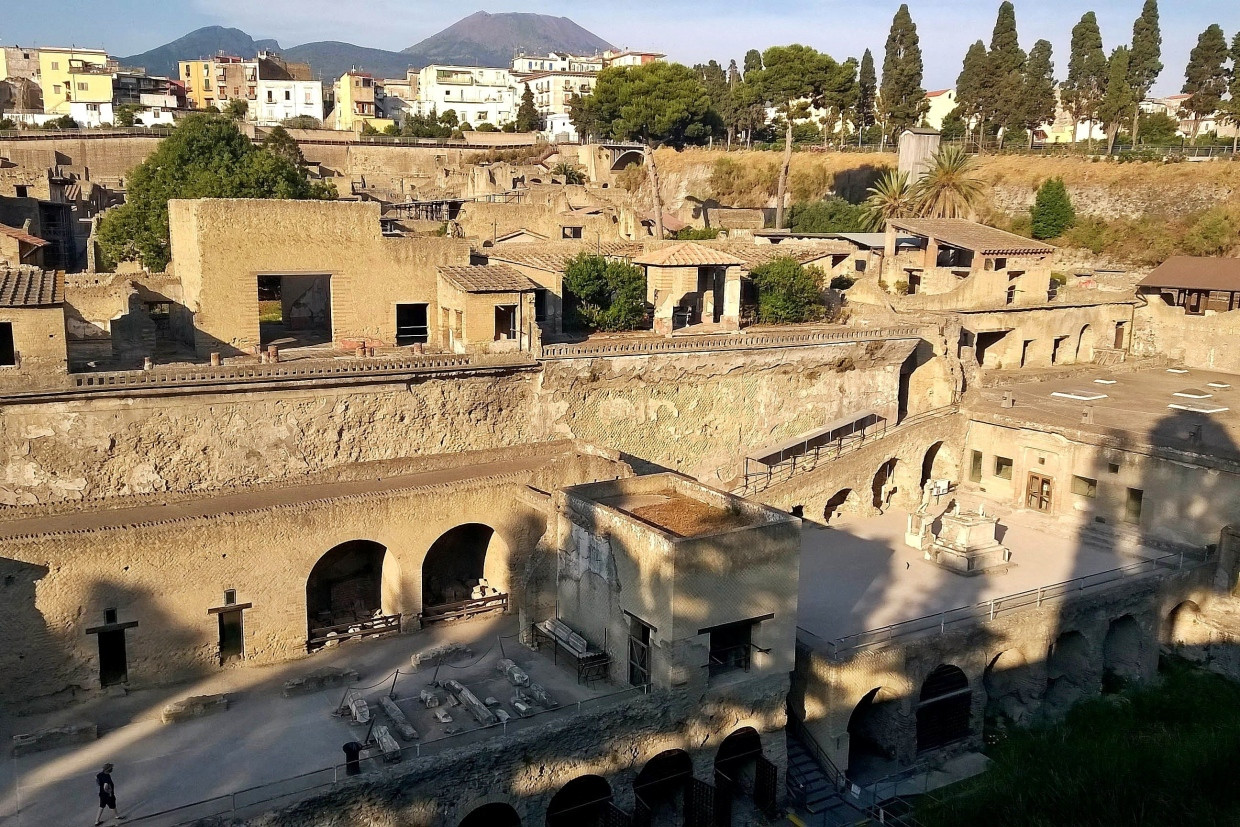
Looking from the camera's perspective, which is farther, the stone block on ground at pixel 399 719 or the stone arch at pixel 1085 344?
the stone arch at pixel 1085 344

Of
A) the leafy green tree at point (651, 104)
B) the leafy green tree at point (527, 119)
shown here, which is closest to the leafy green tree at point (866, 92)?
the leafy green tree at point (651, 104)

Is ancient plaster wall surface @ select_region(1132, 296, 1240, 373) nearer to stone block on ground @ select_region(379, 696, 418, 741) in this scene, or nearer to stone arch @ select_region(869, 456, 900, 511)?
stone arch @ select_region(869, 456, 900, 511)

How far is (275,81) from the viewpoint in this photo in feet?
321

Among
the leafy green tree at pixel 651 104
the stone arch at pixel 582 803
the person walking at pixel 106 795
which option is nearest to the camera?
the person walking at pixel 106 795

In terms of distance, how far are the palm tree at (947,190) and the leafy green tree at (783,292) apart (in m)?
10.5

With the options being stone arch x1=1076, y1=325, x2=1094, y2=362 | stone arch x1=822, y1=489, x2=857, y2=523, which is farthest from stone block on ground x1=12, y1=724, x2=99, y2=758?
stone arch x1=1076, y1=325, x2=1094, y2=362

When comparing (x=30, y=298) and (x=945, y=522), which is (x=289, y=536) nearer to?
(x=30, y=298)

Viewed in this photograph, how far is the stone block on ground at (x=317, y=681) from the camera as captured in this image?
18531mm

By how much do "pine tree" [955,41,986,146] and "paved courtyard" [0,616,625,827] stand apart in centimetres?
5297

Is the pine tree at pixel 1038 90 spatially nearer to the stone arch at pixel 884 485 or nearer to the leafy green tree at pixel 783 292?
the leafy green tree at pixel 783 292

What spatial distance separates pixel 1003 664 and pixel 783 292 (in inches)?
690

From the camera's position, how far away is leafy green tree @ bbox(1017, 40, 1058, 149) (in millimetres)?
60594

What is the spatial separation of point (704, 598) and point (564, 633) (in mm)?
3359

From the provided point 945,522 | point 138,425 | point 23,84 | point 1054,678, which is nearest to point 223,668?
point 138,425
